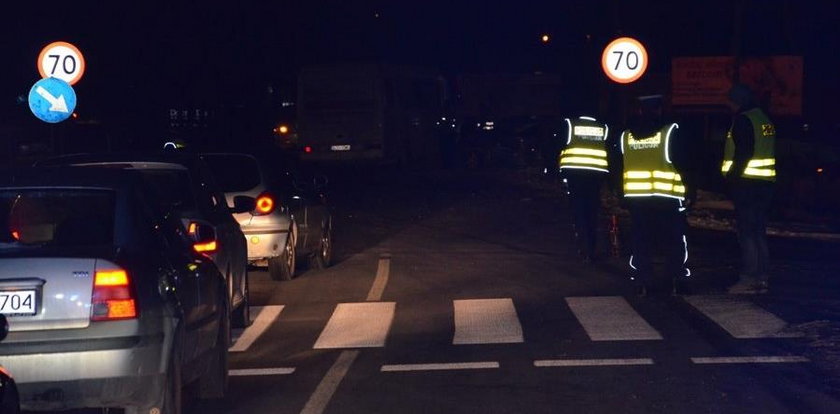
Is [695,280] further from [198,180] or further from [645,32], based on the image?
[645,32]

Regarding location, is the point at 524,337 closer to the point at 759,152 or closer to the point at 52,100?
the point at 759,152

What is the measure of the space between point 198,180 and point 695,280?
5.88 m

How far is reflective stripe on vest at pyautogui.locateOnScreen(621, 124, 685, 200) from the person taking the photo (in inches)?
554

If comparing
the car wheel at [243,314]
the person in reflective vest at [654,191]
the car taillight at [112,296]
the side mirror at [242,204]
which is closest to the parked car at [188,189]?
the car wheel at [243,314]

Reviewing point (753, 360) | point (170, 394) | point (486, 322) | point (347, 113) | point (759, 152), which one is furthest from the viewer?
point (347, 113)

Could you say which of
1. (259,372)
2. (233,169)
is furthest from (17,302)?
(233,169)

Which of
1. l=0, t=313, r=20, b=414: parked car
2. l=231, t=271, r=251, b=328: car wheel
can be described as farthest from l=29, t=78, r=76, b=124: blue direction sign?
l=0, t=313, r=20, b=414: parked car

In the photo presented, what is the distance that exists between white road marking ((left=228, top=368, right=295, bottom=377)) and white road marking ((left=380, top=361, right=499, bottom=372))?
0.71 m

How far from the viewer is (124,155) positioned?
12508mm

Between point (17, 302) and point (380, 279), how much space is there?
948cm

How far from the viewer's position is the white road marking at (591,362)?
1028 cm

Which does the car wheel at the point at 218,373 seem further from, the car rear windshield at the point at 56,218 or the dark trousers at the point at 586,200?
the dark trousers at the point at 586,200

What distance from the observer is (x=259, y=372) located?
10.5 metres

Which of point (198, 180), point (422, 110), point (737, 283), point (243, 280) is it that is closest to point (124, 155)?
point (198, 180)
